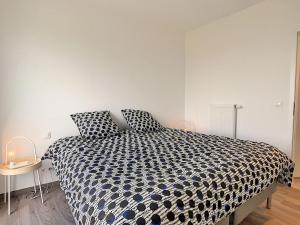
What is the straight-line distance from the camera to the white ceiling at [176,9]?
270cm

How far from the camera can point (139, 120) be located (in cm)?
305

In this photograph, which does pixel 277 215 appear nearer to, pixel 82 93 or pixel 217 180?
pixel 217 180

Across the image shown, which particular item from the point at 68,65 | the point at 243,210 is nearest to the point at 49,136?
the point at 68,65

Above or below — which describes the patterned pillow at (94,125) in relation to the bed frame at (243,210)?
above

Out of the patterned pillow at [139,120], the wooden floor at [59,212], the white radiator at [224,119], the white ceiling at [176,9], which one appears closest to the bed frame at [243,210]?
the wooden floor at [59,212]

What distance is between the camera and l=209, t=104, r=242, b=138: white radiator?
312 cm

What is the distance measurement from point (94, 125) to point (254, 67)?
7.71 ft

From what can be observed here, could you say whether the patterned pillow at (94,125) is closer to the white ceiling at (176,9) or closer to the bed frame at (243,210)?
the white ceiling at (176,9)

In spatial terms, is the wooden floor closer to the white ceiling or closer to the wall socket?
the wall socket

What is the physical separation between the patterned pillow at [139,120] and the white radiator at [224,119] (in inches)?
39.0

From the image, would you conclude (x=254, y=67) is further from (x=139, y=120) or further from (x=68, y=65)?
(x=68, y=65)

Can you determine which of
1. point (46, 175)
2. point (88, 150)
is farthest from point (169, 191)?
point (46, 175)

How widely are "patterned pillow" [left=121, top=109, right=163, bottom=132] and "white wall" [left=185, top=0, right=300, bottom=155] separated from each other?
43.6 inches

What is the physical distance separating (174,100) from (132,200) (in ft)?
9.59
